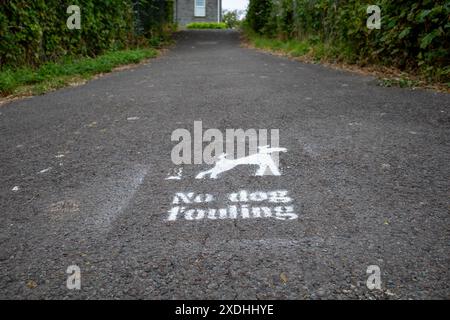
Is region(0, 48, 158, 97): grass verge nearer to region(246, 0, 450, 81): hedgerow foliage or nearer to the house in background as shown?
region(246, 0, 450, 81): hedgerow foliage

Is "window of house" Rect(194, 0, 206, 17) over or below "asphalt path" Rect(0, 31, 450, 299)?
over

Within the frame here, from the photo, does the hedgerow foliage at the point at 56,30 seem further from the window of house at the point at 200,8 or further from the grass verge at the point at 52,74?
the window of house at the point at 200,8

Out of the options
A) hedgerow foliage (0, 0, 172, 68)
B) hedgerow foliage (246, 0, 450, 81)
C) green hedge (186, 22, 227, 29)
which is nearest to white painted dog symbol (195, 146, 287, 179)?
hedgerow foliage (246, 0, 450, 81)

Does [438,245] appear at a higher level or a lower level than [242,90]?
lower

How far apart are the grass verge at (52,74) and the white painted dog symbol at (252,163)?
5247 mm

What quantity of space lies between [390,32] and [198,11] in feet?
108

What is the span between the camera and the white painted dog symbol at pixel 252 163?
335 centimetres

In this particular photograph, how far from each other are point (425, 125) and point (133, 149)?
337cm

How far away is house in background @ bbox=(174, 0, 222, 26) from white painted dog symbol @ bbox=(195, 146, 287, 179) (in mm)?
36178

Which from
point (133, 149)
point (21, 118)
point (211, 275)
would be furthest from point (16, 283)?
point (21, 118)

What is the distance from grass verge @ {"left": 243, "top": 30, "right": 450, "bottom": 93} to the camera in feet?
22.7

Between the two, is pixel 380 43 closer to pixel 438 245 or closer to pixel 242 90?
pixel 242 90

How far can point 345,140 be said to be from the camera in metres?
4.08
